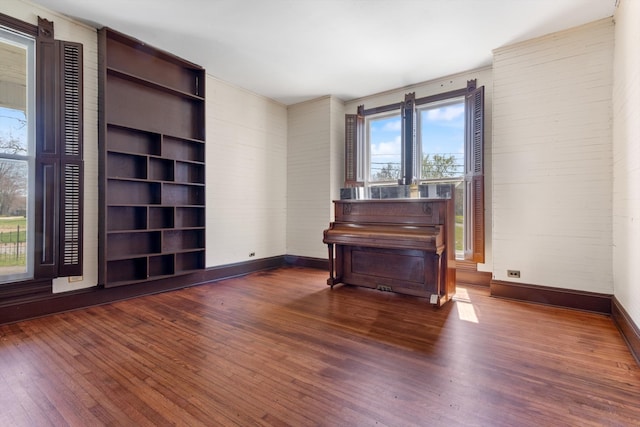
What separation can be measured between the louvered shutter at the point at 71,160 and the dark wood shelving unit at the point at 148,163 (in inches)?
9.0

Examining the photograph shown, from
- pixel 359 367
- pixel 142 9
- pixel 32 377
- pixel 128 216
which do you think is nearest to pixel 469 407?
pixel 359 367

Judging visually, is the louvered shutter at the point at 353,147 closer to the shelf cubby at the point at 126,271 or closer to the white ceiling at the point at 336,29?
the white ceiling at the point at 336,29

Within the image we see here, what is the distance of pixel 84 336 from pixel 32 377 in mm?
625

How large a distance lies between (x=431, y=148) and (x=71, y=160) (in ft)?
15.3

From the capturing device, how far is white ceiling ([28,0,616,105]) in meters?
2.92

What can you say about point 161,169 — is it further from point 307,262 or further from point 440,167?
point 440,167

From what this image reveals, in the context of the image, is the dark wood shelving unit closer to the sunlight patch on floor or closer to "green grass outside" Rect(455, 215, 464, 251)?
the sunlight patch on floor

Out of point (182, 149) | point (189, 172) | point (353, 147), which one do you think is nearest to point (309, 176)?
point (353, 147)

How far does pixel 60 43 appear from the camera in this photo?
9.81 feet

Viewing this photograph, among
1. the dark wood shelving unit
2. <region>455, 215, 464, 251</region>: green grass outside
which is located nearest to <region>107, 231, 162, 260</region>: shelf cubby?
the dark wood shelving unit

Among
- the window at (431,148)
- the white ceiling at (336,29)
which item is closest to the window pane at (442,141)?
the window at (431,148)

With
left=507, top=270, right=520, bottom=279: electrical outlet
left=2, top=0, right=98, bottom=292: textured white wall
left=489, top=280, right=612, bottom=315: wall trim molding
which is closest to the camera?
left=489, top=280, right=612, bottom=315: wall trim molding

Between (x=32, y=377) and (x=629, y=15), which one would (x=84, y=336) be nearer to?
(x=32, y=377)

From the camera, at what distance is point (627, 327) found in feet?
7.73
